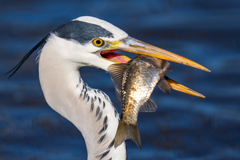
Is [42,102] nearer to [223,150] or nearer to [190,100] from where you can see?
[190,100]

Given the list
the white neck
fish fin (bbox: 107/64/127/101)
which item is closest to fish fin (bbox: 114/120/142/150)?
fish fin (bbox: 107/64/127/101)

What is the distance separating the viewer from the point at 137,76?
6.57 feet

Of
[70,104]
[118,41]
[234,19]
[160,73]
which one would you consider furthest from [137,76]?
[234,19]

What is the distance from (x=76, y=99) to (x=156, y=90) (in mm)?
1817

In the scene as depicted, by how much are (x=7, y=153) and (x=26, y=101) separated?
0.65m

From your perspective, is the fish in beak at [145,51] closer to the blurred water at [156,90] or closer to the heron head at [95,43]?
the heron head at [95,43]

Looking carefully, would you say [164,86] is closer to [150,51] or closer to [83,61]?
[150,51]

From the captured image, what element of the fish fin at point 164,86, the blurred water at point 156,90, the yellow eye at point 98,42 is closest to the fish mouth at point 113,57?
the yellow eye at point 98,42

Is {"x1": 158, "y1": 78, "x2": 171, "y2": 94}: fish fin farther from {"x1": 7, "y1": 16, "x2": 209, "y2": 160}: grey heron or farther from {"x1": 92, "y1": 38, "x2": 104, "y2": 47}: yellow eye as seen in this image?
{"x1": 92, "y1": 38, "x2": 104, "y2": 47}: yellow eye

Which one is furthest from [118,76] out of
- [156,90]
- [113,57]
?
[156,90]

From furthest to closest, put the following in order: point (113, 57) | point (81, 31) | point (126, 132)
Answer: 1. point (113, 57)
2. point (81, 31)
3. point (126, 132)

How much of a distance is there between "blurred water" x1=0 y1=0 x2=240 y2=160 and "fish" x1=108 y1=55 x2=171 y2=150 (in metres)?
1.49

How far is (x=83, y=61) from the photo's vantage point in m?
2.15

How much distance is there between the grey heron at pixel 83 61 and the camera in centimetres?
211
